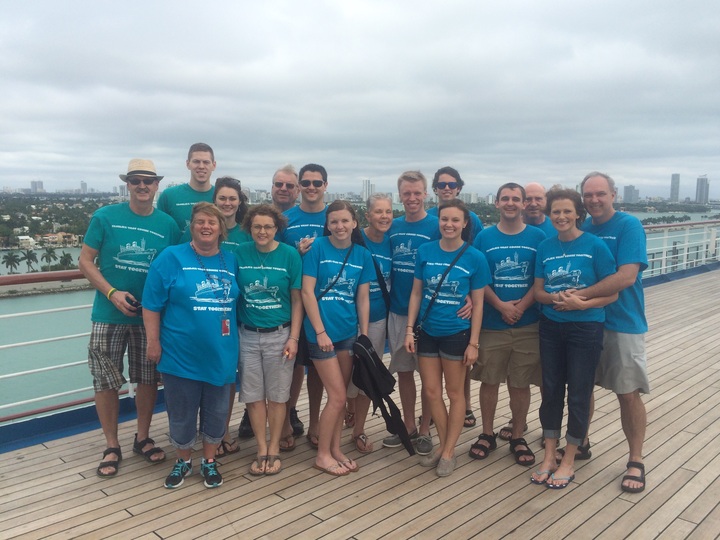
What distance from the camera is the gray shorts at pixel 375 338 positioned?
2885mm

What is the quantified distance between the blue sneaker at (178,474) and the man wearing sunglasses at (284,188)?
1.50 metres

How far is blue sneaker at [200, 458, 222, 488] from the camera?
8.37ft

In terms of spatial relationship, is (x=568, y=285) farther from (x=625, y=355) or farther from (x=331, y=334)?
(x=331, y=334)

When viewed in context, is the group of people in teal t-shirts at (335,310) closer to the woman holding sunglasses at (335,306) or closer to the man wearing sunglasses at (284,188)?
the woman holding sunglasses at (335,306)

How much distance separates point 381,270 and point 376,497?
116 centimetres

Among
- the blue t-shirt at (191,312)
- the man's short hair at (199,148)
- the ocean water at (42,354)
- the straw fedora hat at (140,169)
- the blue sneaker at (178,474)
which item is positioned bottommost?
the ocean water at (42,354)

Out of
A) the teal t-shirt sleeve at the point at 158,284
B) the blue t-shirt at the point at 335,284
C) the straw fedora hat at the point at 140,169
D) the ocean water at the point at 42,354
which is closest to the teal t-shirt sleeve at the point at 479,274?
the blue t-shirt at the point at 335,284

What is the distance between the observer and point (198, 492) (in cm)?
252

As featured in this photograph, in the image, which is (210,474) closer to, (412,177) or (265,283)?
(265,283)

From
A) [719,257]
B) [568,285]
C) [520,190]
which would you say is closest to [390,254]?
[520,190]

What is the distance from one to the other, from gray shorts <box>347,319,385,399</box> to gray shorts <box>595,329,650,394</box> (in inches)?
45.5

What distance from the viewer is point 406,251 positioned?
9.60 ft

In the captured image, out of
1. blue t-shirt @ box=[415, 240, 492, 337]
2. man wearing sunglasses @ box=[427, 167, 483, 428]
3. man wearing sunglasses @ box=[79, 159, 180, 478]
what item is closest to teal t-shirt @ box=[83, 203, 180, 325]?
man wearing sunglasses @ box=[79, 159, 180, 478]

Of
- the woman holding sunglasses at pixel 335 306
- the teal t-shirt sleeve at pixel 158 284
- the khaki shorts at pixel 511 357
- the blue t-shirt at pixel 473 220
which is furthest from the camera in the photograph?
the blue t-shirt at pixel 473 220
